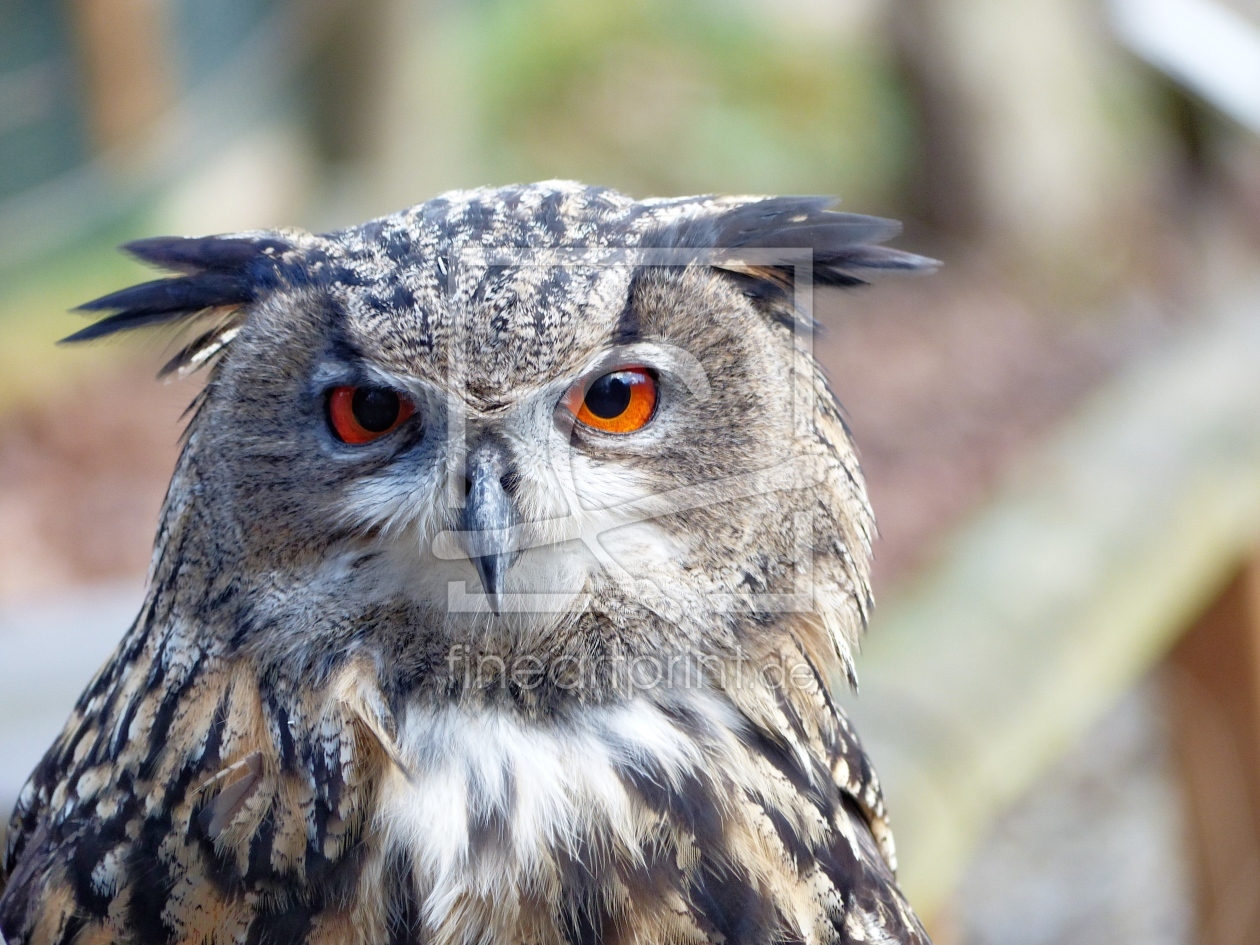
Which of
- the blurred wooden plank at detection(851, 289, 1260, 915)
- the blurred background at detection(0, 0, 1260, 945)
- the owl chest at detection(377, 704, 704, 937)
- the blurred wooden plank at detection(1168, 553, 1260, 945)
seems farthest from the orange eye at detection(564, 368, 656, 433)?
the blurred wooden plank at detection(1168, 553, 1260, 945)

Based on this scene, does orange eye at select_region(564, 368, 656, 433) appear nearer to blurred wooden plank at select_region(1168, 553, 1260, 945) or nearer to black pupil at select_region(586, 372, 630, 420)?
black pupil at select_region(586, 372, 630, 420)

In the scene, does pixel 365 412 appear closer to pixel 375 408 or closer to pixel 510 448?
pixel 375 408

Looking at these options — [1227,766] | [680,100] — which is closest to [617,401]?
[1227,766]

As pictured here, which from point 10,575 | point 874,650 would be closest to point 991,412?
point 874,650

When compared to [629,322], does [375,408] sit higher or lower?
lower

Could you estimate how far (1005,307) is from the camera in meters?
6.82

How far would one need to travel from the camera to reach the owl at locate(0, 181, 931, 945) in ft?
4.40

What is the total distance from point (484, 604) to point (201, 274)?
1.68 feet

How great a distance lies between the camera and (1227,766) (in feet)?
13.0

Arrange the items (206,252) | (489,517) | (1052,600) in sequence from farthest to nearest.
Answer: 1. (1052,600)
2. (206,252)
3. (489,517)

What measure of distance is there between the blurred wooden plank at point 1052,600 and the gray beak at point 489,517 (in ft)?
4.39

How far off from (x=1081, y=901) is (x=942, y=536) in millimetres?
1896

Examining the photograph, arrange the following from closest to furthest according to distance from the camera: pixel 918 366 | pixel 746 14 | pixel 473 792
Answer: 1. pixel 473 792
2. pixel 918 366
3. pixel 746 14

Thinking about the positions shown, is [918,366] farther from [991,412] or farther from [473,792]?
Answer: [473,792]
